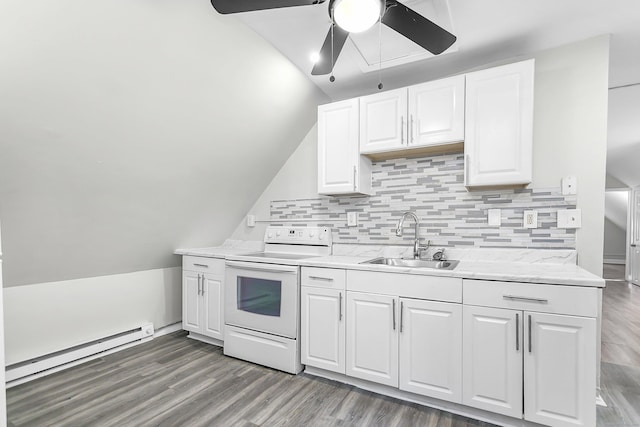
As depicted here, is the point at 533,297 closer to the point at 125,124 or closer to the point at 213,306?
the point at 213,306

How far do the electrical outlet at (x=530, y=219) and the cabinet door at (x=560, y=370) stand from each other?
0.80m

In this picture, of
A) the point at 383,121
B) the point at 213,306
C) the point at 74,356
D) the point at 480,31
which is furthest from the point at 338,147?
the point at 74,356

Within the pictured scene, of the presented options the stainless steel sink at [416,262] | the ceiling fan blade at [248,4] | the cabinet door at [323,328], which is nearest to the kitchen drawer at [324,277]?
the cabinet door at [323,328]

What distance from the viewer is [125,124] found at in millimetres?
2020

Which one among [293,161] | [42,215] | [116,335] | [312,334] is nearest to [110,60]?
[42,215]

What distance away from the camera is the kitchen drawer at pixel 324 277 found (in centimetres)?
221

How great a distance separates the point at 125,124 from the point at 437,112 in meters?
2.11

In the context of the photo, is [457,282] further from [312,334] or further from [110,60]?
[110,60]

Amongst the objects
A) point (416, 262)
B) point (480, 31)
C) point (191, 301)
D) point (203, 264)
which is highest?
point (480, 31)

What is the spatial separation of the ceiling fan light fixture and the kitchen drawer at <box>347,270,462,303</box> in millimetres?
1403

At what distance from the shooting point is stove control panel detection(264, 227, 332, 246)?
299cm

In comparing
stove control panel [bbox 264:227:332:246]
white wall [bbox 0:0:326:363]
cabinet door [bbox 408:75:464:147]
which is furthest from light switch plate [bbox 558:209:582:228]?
white wall [bbox 0:0:326:363]

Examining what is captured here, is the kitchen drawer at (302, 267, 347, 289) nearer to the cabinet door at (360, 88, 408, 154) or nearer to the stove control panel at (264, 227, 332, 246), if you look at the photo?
the stove control panel at (264, 227, 332, 246)

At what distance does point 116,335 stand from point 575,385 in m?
3.34
